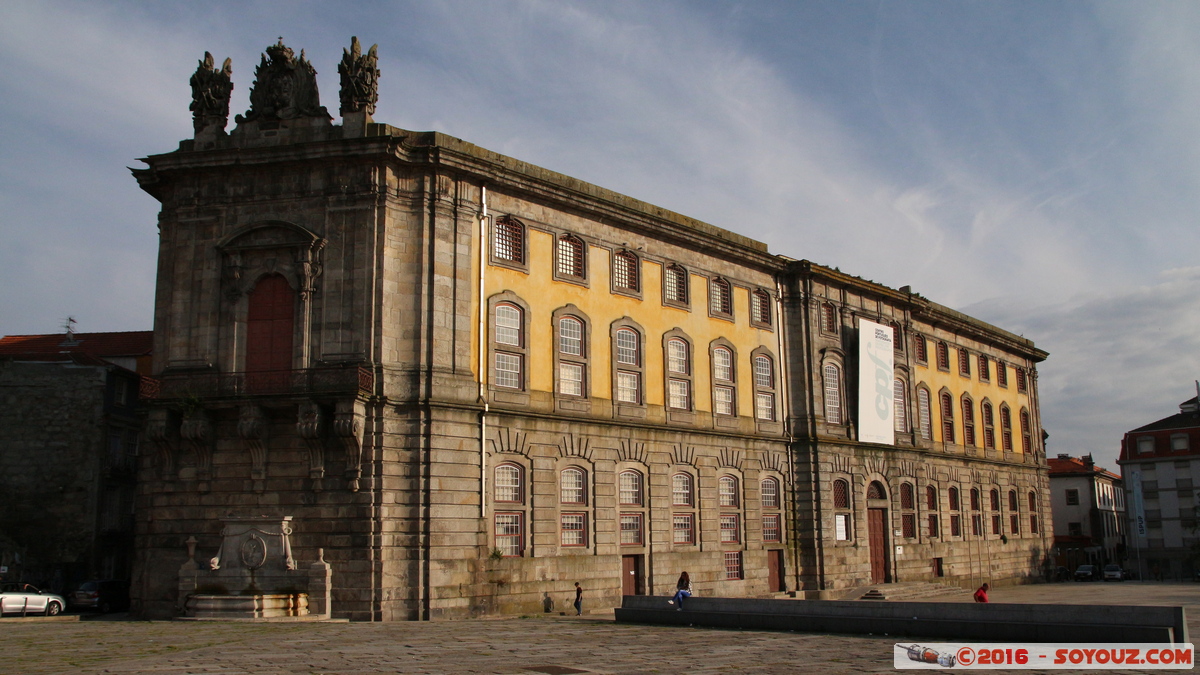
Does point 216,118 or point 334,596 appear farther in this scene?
point 216,118

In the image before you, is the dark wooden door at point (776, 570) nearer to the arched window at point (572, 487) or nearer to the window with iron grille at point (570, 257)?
the arched window at point (572, 487)

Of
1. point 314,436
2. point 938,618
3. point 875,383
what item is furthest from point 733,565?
point 314,436

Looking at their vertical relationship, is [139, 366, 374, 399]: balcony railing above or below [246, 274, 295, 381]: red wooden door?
below

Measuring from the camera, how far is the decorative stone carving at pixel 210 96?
29953mm

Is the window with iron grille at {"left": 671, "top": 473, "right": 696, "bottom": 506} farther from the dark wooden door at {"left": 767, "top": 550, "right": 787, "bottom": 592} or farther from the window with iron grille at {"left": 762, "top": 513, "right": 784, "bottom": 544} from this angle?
the dark wooden door at {"left": 767, "top": 550, "right": 787, "bottom": 592}

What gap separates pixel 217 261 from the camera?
2939cm

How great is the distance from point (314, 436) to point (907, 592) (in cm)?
2745

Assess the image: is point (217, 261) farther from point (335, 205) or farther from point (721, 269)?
point (721, 269)

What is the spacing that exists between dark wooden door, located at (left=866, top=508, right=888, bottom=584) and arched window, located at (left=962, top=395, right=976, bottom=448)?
1189 centimetres

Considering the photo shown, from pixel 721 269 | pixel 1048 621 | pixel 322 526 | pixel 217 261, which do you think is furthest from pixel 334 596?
pixel 721 269

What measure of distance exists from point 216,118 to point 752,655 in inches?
846

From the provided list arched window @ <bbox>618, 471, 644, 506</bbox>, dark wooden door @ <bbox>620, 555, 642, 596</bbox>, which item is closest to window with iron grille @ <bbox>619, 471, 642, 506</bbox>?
arched window @ <bbox>618, 471, 644, 506</bbox>

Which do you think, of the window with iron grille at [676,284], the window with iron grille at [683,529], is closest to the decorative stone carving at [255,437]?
the window with iron grille at [683,529]

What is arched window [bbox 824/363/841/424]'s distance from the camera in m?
43.1
